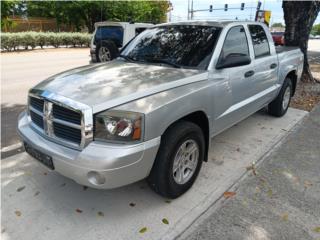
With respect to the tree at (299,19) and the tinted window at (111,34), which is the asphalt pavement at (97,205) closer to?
the tinted window at (111,34)

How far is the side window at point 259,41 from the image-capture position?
14.2ft

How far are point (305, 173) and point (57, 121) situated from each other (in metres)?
2.98

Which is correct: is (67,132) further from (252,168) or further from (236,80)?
(252,168)

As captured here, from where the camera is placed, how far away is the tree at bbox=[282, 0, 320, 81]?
8375 millimetres

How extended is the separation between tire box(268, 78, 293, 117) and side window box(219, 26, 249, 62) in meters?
1.82

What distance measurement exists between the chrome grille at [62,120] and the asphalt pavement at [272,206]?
125 centimetres

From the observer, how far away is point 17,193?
3.19 m

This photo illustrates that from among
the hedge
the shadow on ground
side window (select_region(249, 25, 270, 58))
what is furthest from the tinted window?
the hedge

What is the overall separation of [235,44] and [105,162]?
243 cm

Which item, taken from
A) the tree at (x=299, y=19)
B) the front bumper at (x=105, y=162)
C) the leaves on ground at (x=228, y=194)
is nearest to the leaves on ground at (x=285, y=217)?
the leaves on ground at (x=228, y=194)

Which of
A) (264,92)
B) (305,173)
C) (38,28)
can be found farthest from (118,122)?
(38,28)

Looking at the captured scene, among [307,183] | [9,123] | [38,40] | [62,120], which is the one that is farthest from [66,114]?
[38,40]

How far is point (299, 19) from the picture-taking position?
8562 millimetres

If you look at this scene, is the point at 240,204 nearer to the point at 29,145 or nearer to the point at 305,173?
the point at 305,173
